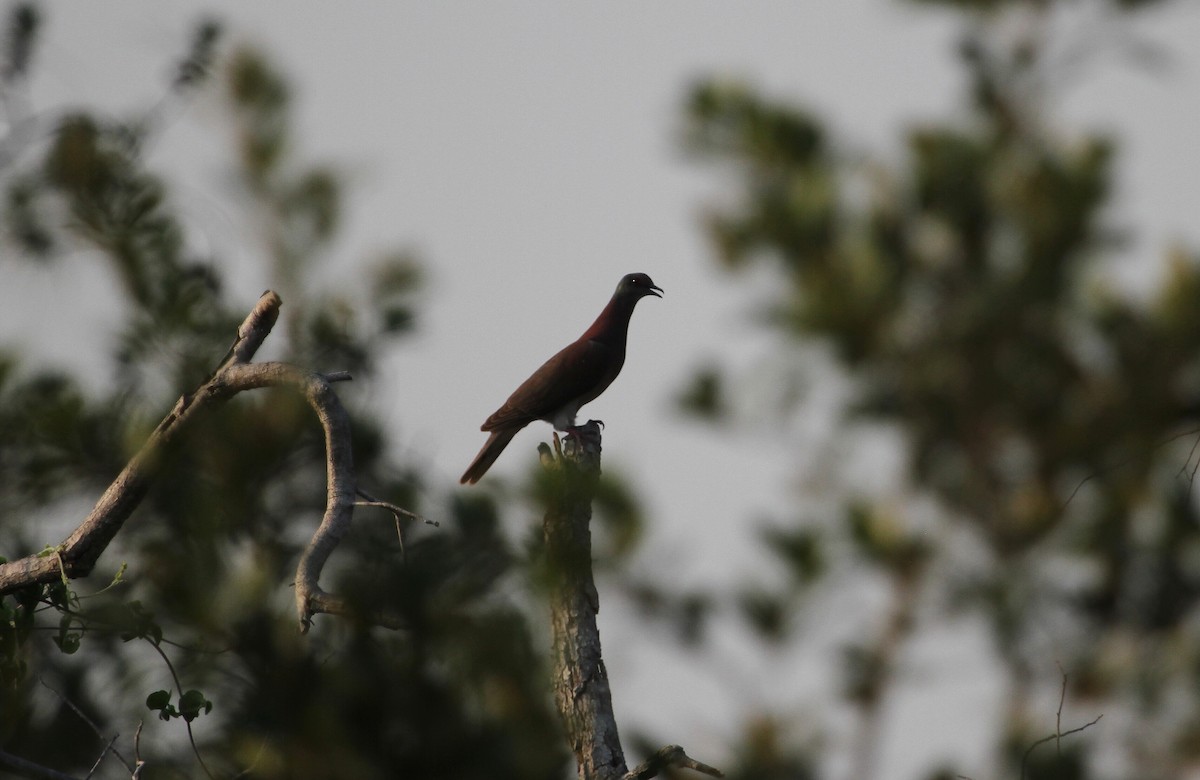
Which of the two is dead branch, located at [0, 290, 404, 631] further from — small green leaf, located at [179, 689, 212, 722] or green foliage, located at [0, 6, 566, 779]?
green foliage, located at [0, 6, 566, 779]

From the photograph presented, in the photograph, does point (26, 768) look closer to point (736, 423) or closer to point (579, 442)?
point (579, 442)

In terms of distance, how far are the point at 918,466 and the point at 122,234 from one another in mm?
5700

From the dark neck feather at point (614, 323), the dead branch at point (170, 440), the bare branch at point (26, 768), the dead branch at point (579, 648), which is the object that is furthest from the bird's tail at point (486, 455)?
the bare branch at point (26, 768)

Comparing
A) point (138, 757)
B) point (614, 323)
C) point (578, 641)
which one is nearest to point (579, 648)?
point (578, 641)

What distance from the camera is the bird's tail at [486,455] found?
644cm

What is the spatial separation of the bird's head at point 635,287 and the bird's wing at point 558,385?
19.3 inches

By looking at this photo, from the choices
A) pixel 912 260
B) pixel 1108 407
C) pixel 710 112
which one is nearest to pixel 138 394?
pixel 710 112

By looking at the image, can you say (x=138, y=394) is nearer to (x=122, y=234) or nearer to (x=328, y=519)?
(x=122, y=234)

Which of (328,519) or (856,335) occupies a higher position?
(856,335)

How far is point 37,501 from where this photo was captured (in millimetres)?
6691

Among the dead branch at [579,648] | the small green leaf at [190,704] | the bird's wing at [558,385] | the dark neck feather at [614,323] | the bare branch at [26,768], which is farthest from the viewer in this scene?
the dark neck feather at [614,323]

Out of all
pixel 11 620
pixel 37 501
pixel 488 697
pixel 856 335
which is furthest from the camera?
pixel 856 335

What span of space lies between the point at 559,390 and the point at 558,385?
3 centimetres

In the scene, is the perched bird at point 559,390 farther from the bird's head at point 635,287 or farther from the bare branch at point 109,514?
the bare branch at point 109,514
